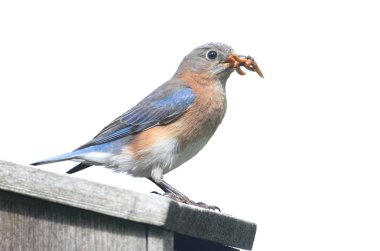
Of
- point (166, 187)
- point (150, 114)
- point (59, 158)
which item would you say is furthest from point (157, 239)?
point (150, 114)

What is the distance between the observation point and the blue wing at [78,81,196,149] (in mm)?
7480

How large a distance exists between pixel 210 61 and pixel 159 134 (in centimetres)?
120

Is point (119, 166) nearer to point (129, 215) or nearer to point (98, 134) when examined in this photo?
point (98, 134)

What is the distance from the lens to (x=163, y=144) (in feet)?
23.9

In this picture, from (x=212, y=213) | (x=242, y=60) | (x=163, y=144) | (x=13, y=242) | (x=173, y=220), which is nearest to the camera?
(x=13, y=242)

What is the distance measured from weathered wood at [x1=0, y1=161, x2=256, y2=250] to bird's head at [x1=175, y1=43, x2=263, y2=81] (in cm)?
281

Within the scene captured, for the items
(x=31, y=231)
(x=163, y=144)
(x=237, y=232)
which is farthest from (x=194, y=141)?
(x=31, y=231)

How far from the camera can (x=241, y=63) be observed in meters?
7.97

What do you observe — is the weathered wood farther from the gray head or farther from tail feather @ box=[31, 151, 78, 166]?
the gray head

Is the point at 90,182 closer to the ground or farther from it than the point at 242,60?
closer to the ground

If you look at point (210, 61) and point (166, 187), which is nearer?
point (166, 187)

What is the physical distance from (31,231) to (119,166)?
2.52m

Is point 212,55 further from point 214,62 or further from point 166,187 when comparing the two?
point 166,187

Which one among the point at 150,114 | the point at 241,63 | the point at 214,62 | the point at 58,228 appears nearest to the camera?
the point at 58,228
